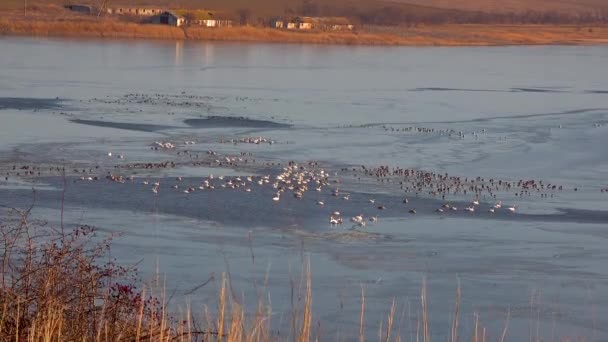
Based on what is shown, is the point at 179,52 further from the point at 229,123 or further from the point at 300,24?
the point at 300,24

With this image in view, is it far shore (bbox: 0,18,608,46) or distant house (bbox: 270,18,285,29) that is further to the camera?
distant house (bbox: 270,18,285,29)

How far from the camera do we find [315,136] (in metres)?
16.1

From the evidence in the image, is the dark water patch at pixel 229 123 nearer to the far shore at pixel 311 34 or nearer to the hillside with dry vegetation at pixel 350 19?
the far shore at pixel 311 34

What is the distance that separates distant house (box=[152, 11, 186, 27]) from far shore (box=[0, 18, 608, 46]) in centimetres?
505

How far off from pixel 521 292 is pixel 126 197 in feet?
15.0

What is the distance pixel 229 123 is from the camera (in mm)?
17422

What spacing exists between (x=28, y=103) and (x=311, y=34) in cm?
4048

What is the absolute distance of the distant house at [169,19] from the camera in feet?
197

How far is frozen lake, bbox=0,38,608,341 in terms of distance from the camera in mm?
7082

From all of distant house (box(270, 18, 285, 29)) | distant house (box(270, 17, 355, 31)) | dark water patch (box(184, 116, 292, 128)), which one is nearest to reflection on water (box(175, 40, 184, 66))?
dark water patch (box(184, 116, 292, 128))

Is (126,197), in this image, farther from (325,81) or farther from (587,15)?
(587,15)

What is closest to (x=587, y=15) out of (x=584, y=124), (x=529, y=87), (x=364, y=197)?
(x=529, y=87)

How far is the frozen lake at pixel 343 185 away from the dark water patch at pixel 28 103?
0.42ft

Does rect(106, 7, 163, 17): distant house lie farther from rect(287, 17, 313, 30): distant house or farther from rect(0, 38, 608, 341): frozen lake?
rect(0, 38, 608, 341): frozen lake
